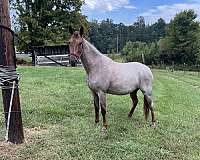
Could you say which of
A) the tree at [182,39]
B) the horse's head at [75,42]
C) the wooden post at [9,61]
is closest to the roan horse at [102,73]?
the horse's head at [75,42]

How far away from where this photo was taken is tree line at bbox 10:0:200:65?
111 ft

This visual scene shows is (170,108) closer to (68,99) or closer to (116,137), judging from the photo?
(68,99)

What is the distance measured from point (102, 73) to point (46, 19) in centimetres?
2898

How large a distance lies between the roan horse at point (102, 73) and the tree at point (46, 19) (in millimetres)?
25834

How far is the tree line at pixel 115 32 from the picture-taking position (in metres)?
33.9

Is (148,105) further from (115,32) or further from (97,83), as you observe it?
(115,32)

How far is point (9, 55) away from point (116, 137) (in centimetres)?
243

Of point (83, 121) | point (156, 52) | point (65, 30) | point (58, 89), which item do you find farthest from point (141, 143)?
point (156, 52)

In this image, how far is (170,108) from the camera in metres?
10.9

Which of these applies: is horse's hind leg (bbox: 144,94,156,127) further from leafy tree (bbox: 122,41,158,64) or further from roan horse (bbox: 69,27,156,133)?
leafy tree (bbox: 122,41,158,64)

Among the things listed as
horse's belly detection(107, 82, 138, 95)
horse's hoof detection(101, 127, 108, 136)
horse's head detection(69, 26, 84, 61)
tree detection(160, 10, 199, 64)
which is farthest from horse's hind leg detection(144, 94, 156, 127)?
tree detection(160, 10, 199, 64)

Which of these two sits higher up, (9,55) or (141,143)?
(9,55)

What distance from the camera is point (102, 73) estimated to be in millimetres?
7348

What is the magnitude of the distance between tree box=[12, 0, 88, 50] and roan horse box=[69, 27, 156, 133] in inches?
1017
